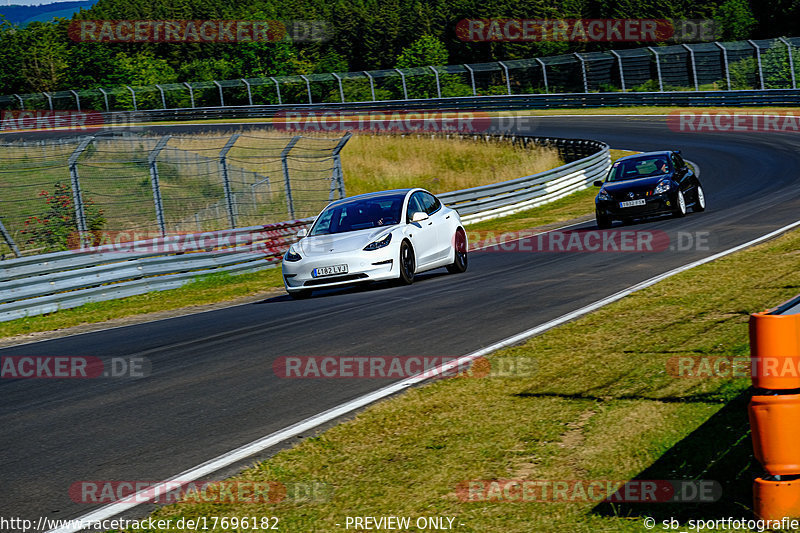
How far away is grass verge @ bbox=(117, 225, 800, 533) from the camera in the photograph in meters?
4.33

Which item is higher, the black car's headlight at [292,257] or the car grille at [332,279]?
the black car's headlight at [292,257]

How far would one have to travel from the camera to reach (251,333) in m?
10.2

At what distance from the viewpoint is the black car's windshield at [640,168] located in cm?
1995

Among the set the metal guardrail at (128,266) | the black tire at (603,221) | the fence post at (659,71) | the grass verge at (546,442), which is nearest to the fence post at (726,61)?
the fence post at (659,71)

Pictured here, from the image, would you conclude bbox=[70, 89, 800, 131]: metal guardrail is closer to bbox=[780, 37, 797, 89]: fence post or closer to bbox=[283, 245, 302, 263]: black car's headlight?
bbox=[780, 37, 797, 89]: fence post

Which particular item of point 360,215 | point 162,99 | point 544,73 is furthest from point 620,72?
point 360,215

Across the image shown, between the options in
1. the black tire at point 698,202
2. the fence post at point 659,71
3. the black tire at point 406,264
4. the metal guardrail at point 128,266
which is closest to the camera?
the black tire at point 406,264

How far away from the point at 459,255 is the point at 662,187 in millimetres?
6328

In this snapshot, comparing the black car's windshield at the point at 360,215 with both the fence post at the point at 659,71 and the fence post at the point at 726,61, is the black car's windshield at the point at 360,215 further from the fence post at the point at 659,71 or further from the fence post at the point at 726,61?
the fence post at the point at 659,71

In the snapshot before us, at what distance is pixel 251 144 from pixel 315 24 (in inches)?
3154

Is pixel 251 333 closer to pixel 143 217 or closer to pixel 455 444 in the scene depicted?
pixel 455 444

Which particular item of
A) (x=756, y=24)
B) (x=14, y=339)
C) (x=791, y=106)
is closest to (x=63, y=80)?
(x=756, y=24)

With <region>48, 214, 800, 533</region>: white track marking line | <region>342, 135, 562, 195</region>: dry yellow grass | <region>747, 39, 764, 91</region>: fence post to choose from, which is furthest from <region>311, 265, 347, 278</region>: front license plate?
<region>747, 39, 764, 91</region>: fence post

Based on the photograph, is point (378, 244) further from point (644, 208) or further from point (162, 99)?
point (162, 99)
